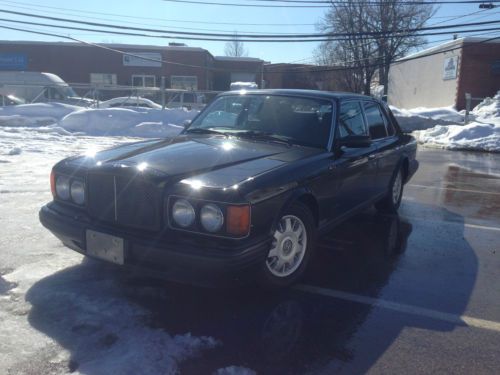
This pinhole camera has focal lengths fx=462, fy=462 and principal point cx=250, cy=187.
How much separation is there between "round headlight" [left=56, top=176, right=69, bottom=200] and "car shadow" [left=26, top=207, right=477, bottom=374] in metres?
0.64

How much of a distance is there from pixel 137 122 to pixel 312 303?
1427 cm

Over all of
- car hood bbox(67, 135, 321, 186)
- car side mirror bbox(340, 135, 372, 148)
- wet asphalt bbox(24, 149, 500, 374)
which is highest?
car side mirror bbox(340, 135, 372, 148)

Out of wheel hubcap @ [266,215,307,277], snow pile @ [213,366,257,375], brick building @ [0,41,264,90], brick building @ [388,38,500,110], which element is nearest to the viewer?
snow pile @ [213,366,257,375]

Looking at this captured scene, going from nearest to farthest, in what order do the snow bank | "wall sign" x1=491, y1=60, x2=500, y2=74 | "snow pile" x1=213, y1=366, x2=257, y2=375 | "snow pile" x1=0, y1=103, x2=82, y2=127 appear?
"snow pile" x1=213, y1=366, x2=257, y2=375 < the snow bank < "snow pile" x1=0, y1=103, x2=82, y2=127 < "wall sign" x1=491, y1=60, x2=500, y2=74

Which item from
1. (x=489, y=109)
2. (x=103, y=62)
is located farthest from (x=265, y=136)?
(x=103, y=62)

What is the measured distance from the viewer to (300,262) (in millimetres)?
3787

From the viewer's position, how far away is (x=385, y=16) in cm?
4266

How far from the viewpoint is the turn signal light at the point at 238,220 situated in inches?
118

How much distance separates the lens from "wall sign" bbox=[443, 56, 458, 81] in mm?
27914

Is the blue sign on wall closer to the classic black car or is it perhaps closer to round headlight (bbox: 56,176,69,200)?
the classic black car

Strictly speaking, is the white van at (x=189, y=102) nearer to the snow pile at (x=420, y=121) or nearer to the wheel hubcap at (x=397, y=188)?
the snow pile at (x=420, y=121)

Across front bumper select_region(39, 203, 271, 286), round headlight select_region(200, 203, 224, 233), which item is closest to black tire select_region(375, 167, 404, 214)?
front bumper select_region(39, 203, 271, 286)

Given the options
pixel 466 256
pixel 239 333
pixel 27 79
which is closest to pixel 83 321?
pixel 239 333

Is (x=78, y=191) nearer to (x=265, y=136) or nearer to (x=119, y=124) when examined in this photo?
(x=265, y=136)
